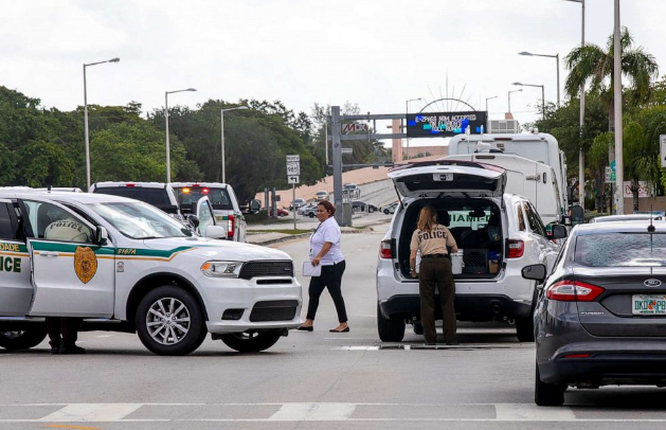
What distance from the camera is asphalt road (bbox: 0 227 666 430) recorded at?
379 inches

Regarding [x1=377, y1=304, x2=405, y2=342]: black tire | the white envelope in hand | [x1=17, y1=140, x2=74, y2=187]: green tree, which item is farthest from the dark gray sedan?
[x1=17, y1=140, x2=74, y2=187]: green tree

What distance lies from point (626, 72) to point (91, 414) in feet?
146

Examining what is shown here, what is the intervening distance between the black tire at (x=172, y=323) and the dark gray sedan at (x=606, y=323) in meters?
5.19

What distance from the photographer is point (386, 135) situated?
7375 centimetres

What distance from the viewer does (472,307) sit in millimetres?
15586

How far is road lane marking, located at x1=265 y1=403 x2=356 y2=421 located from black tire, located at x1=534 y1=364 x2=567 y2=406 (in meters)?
1.37

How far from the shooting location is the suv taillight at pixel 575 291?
9.66 meters

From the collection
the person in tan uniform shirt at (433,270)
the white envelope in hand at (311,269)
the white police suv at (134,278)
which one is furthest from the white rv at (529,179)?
the white police suv at (134,278)

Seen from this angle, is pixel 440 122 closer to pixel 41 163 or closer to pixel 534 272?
pixel 41 163

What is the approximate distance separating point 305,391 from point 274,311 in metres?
3.37

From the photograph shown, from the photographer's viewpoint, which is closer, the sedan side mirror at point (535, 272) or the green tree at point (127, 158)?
the sedan side mirror at point (535, 272)

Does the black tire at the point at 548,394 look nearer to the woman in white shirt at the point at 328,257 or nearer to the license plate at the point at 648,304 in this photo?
the license plate at the point at 648,304

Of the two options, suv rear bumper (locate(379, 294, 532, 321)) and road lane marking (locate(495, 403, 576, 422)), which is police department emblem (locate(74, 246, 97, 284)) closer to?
suv rear bumper (locate(379, 294, 532, 321))

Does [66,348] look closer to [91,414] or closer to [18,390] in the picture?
[18,390]
